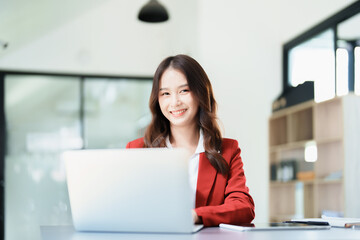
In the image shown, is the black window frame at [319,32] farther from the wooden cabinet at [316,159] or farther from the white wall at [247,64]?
the wooden cabinet at [316,159]

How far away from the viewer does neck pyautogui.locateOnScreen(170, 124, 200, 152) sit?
88.7 inches

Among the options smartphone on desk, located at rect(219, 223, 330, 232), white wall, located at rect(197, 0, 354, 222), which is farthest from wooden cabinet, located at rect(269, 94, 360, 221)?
smartphone on desk, located at rect(219, 223, 330, 232)

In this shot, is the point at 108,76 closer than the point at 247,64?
No

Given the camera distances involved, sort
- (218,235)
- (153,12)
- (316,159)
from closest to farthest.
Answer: (218,235), (316,159), (153,12)

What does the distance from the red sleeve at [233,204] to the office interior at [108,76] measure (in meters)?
4.13

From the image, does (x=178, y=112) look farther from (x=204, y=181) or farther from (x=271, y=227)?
(x=271, y=227)

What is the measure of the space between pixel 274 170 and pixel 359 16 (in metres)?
2.01

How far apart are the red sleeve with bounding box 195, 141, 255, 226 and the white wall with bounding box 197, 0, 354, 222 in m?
4.13

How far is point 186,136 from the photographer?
2258 mm

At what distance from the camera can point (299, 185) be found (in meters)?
5.90

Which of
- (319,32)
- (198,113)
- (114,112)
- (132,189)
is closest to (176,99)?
(198,113)

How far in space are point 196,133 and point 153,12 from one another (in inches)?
120

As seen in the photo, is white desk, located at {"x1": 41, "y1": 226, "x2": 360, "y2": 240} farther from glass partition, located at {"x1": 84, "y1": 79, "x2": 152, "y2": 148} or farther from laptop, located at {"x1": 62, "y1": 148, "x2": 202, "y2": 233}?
glass partition, located at {"x1": 84, "y1": 79, "x2": 152, "y2": 148}

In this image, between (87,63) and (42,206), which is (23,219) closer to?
(42,206)
